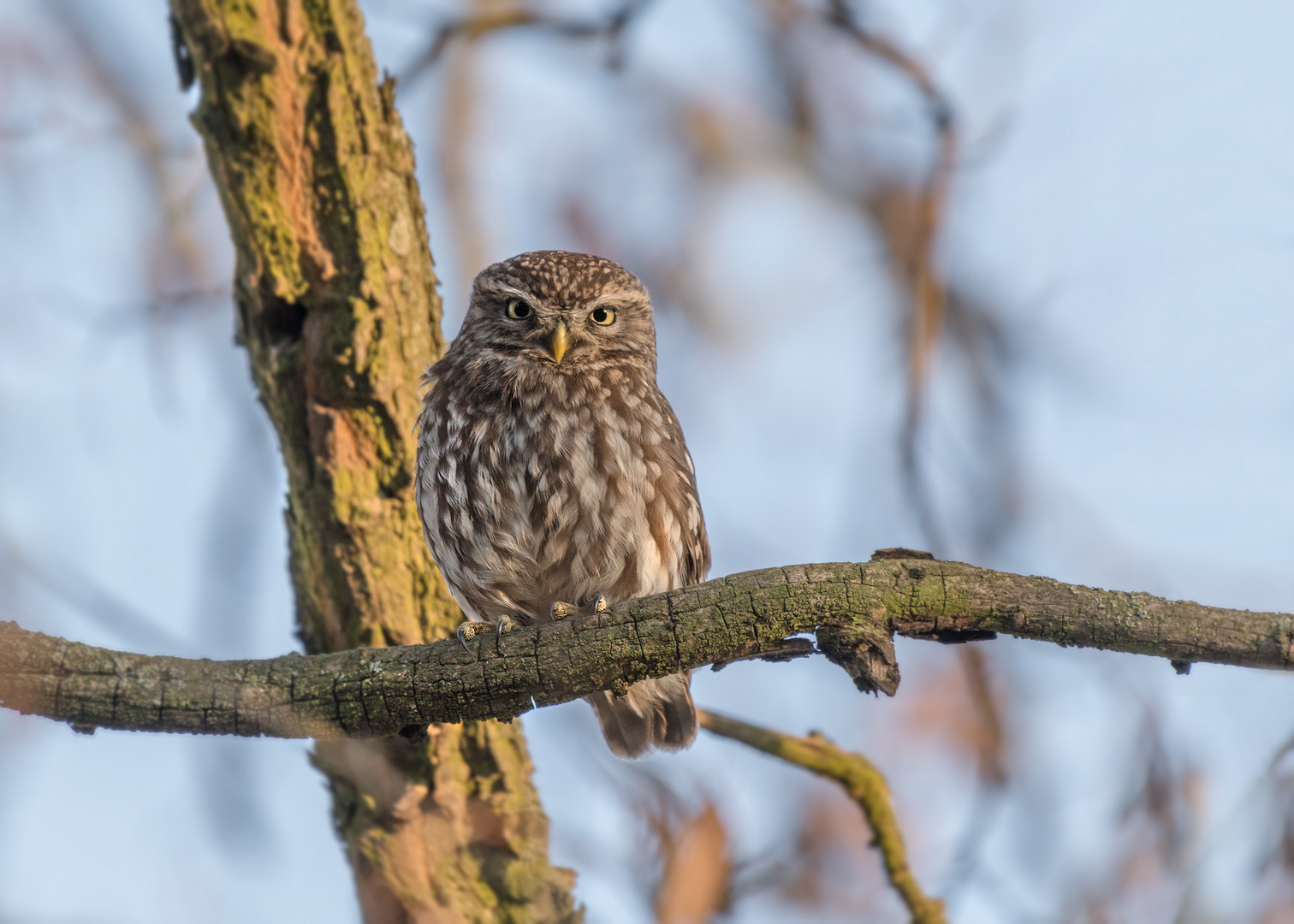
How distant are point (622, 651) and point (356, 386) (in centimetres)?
170

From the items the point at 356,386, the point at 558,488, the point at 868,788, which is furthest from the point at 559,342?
the point at 868,788

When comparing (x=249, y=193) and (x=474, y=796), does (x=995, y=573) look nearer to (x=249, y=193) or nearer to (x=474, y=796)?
(x=474, y=796)

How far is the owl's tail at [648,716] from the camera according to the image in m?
4.66

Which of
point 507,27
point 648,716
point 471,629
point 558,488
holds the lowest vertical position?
point 648,716

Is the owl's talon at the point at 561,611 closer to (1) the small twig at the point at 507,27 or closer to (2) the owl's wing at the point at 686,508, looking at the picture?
(2) the owl's wing at the point at 686,508

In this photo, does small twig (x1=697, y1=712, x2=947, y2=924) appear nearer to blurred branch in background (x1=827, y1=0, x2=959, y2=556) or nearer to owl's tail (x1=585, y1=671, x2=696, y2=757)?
owl's tail (x1=585, y1=671, x2=696, y2=757)

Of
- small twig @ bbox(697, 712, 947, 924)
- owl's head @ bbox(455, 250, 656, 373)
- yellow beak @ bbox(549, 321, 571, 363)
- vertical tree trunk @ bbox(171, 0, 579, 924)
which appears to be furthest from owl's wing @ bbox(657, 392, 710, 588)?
vertical tree trunk @ bbox(171, 0, 579, 924)

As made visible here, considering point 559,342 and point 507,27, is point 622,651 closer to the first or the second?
point 559,342

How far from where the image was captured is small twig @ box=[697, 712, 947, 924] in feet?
14.6

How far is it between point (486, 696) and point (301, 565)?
56.3 inches

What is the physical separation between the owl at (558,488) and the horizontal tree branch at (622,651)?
0.68 metres

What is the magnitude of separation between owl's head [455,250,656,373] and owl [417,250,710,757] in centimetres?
1

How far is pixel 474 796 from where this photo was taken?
4832 millimetres

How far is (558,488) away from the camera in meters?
4.50
